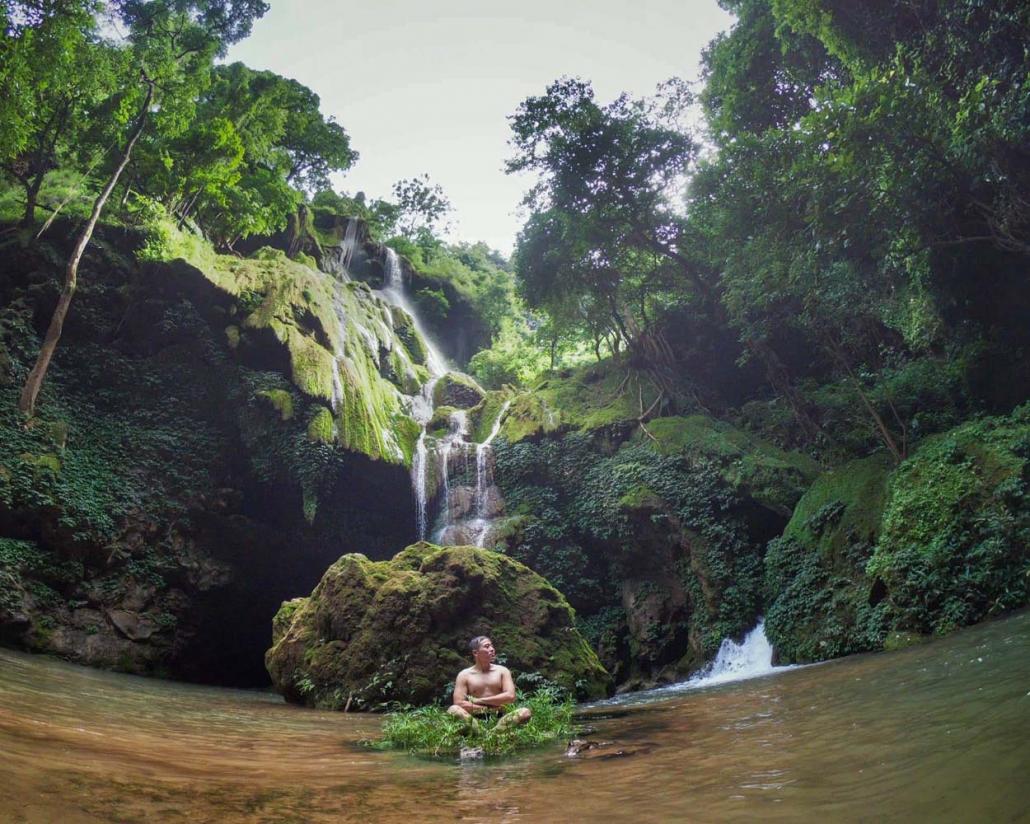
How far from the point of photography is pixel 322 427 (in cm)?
1688

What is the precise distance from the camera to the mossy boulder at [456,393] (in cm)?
2420

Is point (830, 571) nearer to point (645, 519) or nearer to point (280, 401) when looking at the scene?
point (645, 519)

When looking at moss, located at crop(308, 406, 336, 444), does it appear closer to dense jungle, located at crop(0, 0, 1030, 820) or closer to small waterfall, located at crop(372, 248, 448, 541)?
dense jungle, located at crop(0, 0, 1030, 820)

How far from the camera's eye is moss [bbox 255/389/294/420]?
666 inches

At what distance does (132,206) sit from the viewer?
60.4ft

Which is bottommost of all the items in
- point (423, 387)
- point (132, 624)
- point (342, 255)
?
point (132, 624)

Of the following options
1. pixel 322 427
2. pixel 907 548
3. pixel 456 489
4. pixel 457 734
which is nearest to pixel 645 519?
pixel 456 489

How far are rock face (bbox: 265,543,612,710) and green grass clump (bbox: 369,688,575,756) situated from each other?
312 centimetres

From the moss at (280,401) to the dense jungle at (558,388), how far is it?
8cm

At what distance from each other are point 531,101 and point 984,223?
1329cm

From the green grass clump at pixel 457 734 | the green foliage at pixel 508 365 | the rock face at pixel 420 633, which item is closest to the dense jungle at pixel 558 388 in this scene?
the rock face at pixel 420 633

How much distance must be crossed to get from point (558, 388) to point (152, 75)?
14788mm

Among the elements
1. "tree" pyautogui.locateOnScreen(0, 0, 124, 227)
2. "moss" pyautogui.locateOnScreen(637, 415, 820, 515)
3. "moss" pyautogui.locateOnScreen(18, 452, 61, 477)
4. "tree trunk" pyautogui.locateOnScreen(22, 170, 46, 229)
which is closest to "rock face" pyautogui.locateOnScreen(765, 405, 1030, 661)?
"moss" pyautogui.locateOnScreen(637, 415, 820, 515)

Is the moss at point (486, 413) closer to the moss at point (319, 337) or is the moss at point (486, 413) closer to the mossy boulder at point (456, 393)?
the mossy boulder at point (456, 393)
